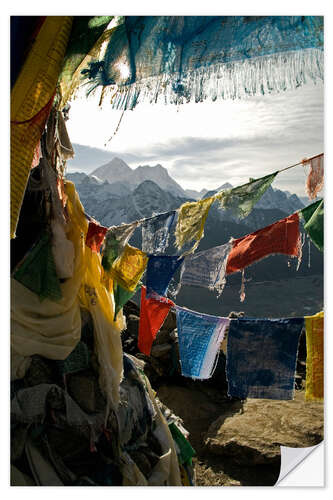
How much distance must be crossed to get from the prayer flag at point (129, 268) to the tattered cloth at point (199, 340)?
16.3 inches

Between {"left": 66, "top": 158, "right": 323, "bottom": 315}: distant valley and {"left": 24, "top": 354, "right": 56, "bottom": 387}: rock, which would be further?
{"left": 66, "top": 158, "right": 323, "bottom": 315}: distant valley

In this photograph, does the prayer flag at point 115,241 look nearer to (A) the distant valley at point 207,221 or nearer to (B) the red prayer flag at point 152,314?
(B) the red prayer flag at point 152,314

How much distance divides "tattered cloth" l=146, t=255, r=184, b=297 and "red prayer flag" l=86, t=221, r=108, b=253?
463 millimetres

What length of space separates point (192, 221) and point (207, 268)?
368mm

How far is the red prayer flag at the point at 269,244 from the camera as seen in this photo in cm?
272

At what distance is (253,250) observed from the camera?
280cm

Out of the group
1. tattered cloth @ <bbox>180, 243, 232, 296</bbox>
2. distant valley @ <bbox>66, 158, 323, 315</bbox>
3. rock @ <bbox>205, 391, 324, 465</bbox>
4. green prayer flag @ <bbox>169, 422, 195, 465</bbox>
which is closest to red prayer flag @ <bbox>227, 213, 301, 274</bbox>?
tattered cloth @ <bbox>180, 243, 232, 296</bbox>

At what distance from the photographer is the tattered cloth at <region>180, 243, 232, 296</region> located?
9.73 ft

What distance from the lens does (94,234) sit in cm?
335

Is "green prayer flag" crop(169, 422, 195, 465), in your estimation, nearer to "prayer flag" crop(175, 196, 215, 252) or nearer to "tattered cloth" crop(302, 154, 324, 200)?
"prayer flag" crop(175, 196, 215, 252)

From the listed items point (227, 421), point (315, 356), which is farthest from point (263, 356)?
point (227, 421)

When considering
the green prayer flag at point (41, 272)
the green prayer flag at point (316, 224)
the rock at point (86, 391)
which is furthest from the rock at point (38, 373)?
the green prayer flag at point (316, 224)
